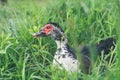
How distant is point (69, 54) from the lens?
4664 millimetres

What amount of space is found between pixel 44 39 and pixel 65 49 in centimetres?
46

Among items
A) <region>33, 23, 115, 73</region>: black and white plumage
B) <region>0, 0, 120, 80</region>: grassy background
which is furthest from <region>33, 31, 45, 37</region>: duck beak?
<region>0, 0, 120, 80</region>: grassy background

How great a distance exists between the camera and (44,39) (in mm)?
5117

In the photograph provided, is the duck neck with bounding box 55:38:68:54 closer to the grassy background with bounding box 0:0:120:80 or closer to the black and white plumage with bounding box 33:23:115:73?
the black and white plumage with bounding box 33:23:115:73

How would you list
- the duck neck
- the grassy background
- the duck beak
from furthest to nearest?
the duck beak → the duck neck → the grassy background

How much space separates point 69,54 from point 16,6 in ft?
7.80

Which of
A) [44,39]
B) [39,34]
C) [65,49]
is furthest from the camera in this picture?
[44,39]

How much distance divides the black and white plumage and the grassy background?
107mm

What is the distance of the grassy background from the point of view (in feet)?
13.9

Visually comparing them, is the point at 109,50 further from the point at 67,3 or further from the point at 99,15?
the point at 67,3

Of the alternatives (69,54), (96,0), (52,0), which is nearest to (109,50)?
(69,54)

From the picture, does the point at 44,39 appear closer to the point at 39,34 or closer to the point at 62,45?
the point at 39,34

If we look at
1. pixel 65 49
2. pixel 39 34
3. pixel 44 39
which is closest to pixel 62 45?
pixel 65 49

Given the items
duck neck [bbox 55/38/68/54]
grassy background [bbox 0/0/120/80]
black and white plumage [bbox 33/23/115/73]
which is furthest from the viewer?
duck neck [bbox 55/38/68/54]
